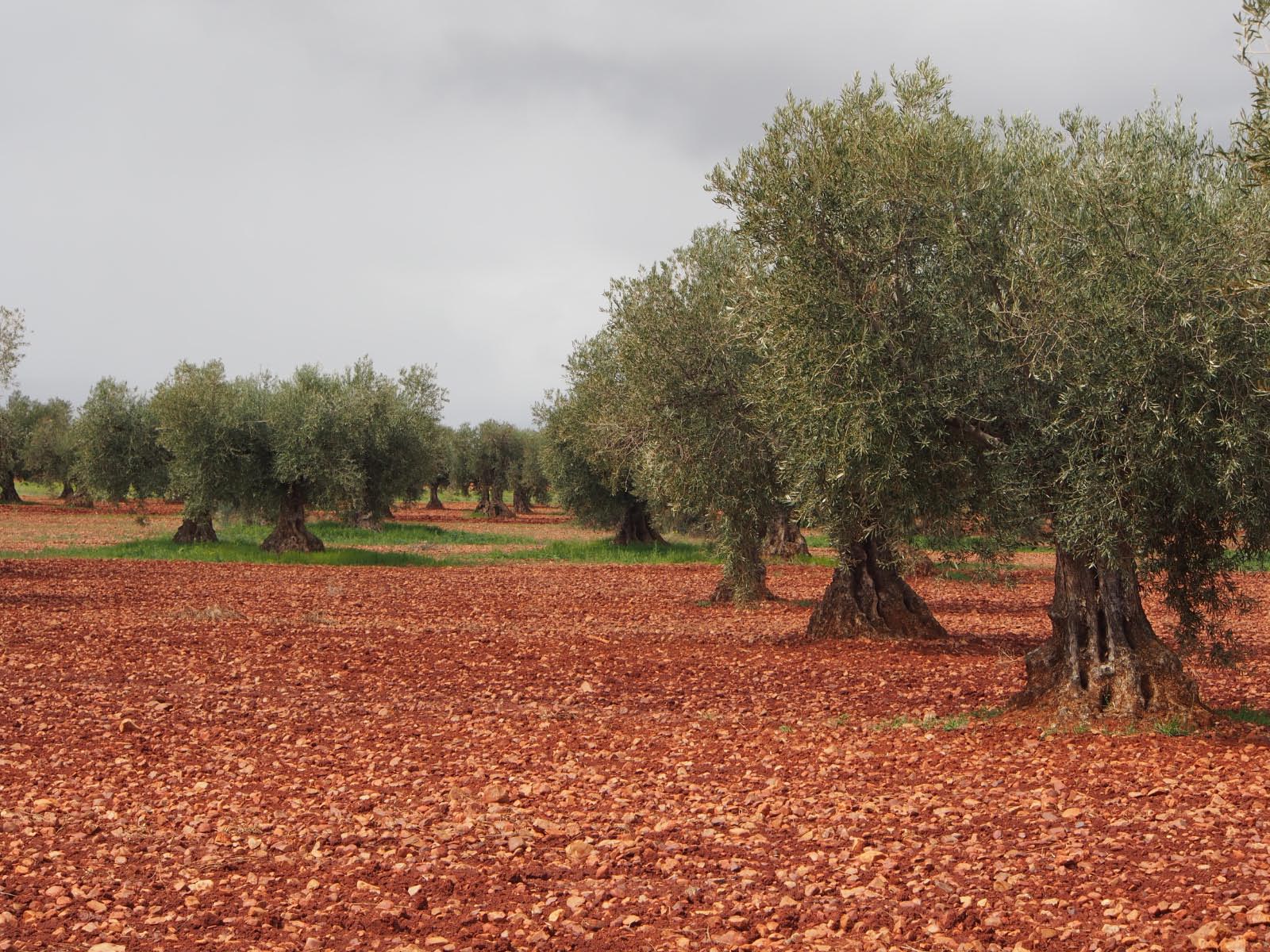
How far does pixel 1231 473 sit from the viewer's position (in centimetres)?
970

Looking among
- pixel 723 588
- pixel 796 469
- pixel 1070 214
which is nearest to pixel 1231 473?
pixel 1070 214

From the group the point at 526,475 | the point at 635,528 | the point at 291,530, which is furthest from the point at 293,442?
the point at 526,475

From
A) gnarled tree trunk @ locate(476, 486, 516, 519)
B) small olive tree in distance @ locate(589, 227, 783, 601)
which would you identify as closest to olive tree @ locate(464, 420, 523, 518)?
gnarled tree trunk @ locate(476, 486, 516, 519)

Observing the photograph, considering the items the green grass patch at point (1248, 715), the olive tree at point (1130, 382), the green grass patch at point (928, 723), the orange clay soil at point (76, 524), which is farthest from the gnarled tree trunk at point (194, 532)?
the green grass patch at point (1248, 715)

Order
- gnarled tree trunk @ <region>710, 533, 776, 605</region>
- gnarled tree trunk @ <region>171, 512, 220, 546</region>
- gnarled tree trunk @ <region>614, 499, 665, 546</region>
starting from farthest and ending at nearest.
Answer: gnarled tree trunk @ <region>614, 499, 665, 546</region>, gnarled tree trunk @ <region>171, 512, 220, 546</region>, gnarled tree trunk @ <region>710, 533, 776, 605</region>

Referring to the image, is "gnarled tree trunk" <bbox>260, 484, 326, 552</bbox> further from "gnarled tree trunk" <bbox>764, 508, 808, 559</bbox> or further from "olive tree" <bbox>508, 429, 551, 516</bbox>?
"olive tree" <bbox>508, 429, 551, 516</bbox>

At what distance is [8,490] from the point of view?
274 feet

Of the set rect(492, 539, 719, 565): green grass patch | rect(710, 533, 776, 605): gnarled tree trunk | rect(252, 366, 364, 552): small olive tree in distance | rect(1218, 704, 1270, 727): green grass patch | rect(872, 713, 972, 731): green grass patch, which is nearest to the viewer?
rect(1218, 704, 1270, 727): green grass patch

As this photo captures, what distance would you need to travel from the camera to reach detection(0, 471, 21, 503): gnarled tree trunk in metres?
78.8

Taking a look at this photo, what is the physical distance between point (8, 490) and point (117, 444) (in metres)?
48.1

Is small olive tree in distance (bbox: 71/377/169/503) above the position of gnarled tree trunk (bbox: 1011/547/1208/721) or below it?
above

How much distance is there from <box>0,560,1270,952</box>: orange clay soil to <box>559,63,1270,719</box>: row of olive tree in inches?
76.8

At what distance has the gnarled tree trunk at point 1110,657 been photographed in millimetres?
11461

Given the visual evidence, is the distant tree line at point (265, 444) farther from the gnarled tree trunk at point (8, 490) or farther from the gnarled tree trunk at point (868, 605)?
the gnarled tree trunk at point (8, 490)
